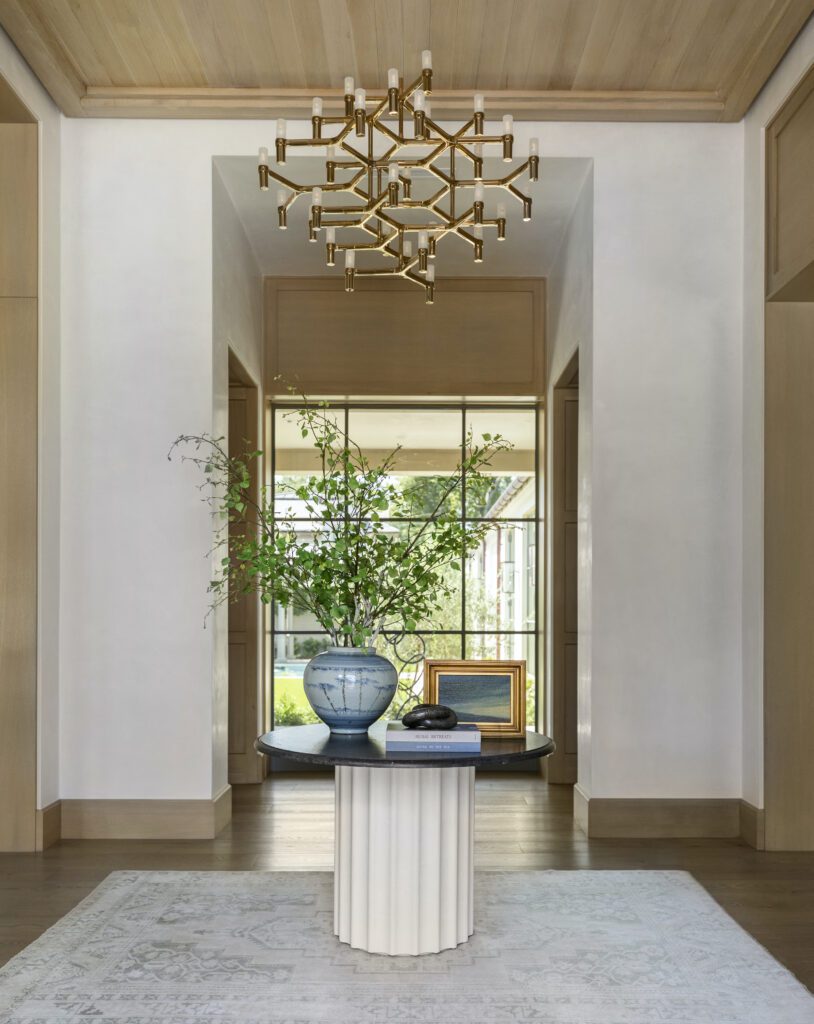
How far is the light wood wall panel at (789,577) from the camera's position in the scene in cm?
486

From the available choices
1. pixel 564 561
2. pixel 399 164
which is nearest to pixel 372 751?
pixel 399 164

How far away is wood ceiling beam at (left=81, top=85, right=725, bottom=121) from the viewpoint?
5.09 meters

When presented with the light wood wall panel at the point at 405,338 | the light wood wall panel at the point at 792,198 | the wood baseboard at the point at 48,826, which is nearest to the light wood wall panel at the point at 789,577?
the light wood wall panel at the point at 792,198

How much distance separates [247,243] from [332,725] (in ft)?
13.0

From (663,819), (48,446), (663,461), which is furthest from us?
(663,461)

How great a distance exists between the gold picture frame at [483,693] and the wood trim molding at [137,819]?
2.16 m

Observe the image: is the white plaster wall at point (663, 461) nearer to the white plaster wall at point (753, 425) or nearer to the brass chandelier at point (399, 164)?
the white plaster wall at point (753, 425)

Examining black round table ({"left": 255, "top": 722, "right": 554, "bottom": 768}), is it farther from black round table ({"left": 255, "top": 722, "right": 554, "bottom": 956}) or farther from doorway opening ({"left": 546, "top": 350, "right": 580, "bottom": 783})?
doorway opening ({"left": 546, "top": 350, "right": 580, "bottom": 783})

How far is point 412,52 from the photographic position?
4730 mm

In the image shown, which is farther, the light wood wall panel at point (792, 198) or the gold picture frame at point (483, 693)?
the light wood wall panel at point (792, 198)

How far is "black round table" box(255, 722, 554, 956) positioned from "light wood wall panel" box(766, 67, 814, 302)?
250 cm

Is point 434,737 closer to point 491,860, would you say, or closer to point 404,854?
point 404,854

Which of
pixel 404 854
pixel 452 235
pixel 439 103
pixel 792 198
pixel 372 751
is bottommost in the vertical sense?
pixel 404 854

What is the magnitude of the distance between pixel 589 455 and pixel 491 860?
77.1 inches
